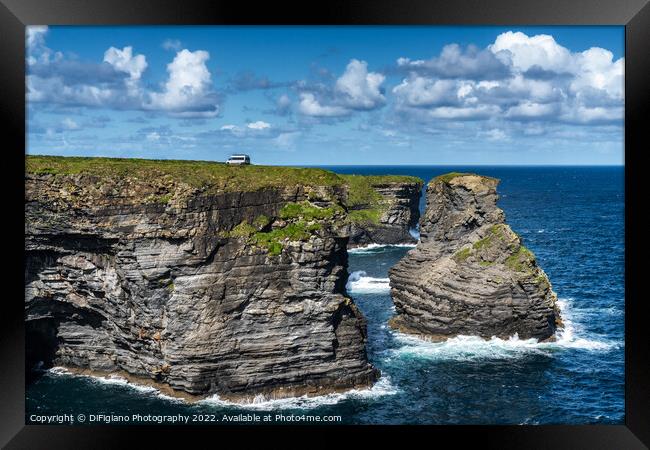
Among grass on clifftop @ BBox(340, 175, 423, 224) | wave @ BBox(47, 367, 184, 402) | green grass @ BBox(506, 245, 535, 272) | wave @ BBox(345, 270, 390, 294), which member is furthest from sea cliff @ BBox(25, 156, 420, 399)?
grass on clifftop @ BBox(340, 175, 423, 224)

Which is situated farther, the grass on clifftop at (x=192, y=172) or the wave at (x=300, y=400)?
the grass on clifftop at (x=192, y=172)

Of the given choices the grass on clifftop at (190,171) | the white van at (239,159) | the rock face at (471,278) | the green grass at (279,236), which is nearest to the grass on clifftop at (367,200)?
the rock face at (471,278)

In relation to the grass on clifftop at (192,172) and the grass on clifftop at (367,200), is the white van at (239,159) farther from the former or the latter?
the grass on clifftop at (367,200)

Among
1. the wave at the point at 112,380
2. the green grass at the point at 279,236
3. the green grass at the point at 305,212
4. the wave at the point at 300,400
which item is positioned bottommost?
the wave at the point at 300,400

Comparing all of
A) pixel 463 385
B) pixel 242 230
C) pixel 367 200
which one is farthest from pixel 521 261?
pixel 367 200
